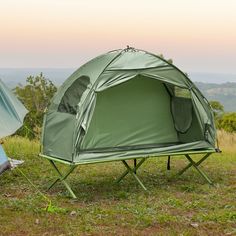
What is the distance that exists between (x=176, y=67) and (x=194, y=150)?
1.34 metres

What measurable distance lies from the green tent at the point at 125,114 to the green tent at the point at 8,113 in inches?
17.5

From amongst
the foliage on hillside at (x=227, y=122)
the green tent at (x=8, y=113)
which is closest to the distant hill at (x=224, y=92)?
the foliage on hillside at (x=227, y=122)

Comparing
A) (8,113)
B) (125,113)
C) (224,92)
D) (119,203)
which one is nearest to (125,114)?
(125,113)

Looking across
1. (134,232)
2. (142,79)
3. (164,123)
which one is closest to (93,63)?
(142,79)

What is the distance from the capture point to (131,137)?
8.52 meters

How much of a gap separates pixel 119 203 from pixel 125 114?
220 centimetres

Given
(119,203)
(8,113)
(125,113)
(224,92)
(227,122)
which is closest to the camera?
(119,203)

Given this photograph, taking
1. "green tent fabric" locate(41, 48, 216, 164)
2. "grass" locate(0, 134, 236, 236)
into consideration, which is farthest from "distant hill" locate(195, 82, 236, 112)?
"grass" locate(0, 134, 236, 236)

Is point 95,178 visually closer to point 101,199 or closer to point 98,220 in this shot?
point 101,199

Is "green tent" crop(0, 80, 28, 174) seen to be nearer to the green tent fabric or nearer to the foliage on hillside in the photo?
the green tent fabric

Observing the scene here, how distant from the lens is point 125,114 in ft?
28.0

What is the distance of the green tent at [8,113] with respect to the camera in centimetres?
718

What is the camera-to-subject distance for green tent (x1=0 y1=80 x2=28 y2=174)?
7.18 metres

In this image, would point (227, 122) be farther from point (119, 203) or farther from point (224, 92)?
point (224, 92)
